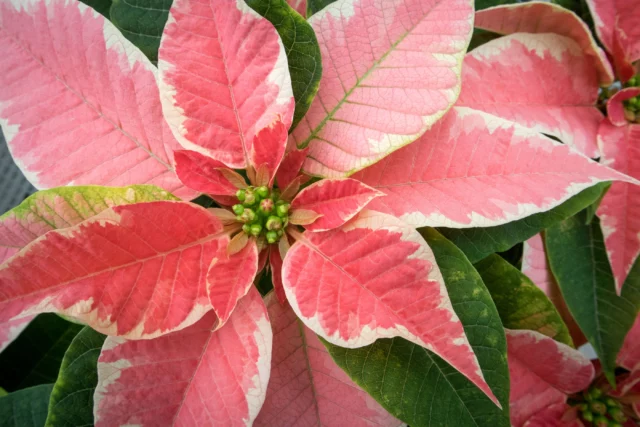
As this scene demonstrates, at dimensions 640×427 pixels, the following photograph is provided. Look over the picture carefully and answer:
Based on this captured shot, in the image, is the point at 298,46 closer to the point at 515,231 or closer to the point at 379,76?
the point at 379,76

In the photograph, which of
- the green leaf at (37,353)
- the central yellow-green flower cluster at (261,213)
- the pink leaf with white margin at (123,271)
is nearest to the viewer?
the pink leaf with white margin at (123,271)

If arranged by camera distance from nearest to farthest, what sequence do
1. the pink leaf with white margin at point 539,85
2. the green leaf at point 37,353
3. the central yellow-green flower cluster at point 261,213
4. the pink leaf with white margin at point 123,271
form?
the pink leaf with white margin at point 123,271, the central yellow-green flower cluster at point 261,213, the pink leaf with white margin at point 539,85, the green leaf at point 37,353

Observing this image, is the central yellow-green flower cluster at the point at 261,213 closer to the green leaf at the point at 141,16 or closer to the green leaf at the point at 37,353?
the green leaf at the point at 141,16

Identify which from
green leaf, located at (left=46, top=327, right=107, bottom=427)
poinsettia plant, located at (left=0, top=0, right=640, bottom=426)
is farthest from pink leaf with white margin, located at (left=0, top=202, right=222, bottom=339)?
green leaf, located at (left=46, top=327, right=107, bottom=427)

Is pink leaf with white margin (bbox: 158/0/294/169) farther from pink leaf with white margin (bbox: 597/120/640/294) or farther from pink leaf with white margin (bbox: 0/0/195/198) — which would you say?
pink leaf with white margin (bbox: 597/120/640/294)

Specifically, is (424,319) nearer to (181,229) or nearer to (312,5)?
(181,229)

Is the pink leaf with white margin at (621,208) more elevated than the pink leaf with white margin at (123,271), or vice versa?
the pink leaf with white margin at (123,271)

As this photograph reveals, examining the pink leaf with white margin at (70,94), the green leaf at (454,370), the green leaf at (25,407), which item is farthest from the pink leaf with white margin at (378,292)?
the green leaf at (25,407)

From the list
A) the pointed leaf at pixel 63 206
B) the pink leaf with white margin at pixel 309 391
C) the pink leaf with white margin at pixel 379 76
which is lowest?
the pink leaf with white margin at pixel 309 391
